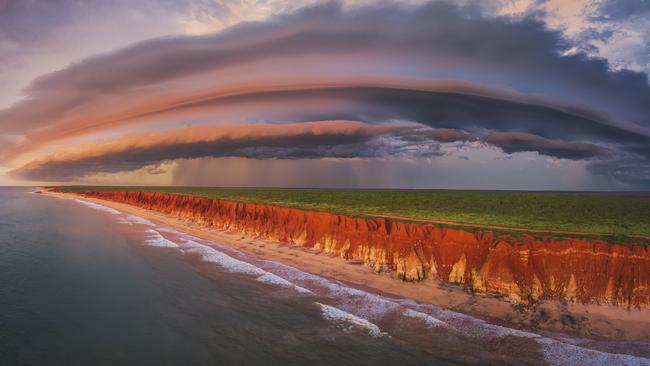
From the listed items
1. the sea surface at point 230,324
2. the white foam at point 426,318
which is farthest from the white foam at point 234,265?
the white foam at point 426,318

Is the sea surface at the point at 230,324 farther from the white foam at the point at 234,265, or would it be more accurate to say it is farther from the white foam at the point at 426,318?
the white foam at the point at 234,265

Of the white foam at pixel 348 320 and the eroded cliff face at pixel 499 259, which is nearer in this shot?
the white foam at pixel 348 320

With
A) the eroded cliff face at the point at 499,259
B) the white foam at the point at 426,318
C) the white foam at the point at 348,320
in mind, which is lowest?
the white foam at the point at 348,320

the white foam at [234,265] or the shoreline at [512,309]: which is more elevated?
the shoreline at [512,309]

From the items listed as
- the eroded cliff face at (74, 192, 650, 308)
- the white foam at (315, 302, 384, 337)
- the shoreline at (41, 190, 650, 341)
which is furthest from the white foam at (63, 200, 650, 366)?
the eroded cliff face at (74, 192, 650, 308)

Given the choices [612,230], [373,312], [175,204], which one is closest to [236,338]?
[373,312]

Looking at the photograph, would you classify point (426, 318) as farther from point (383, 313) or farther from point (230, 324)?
point (230, 324)

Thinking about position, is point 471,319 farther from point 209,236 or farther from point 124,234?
point 124,234
